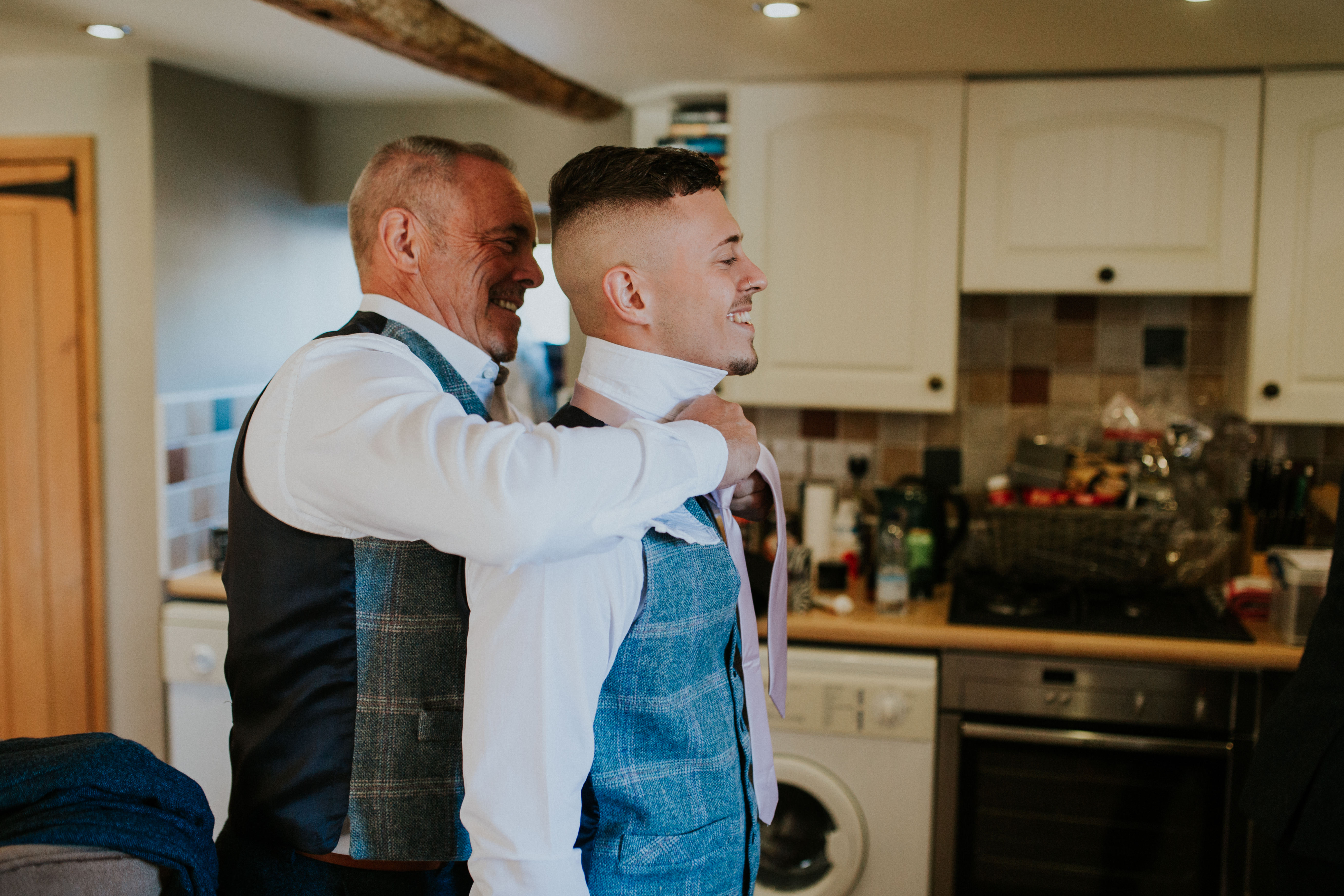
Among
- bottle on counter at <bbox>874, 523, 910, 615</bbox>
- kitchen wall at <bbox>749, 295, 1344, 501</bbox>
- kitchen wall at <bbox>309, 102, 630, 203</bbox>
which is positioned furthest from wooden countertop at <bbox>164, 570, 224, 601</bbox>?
bottle on counter at <bbox>874, 523, 910, 615</bbox>

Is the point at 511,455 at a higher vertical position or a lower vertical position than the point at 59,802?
Result: higher

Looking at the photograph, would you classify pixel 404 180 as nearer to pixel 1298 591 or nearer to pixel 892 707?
pixel 892 707

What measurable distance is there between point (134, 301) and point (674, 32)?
1539 mm

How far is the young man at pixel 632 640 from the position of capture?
909 mm

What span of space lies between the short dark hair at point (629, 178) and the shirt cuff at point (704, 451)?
252mm

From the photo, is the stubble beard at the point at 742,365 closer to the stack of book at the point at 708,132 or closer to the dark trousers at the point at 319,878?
the dark trousers at the point at 319,878

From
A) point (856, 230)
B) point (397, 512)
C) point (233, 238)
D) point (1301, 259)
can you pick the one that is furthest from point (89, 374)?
point (1301, 259)

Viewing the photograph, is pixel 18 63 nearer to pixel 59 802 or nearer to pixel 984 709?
pixel 59 802

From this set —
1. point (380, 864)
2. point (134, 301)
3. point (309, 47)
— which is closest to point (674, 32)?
point (309, 47)

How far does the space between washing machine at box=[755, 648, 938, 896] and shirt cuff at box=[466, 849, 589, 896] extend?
1.53 meters

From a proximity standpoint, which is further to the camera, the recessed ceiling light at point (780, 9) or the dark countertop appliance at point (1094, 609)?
the dark countertop appliance at point (1094, 609)

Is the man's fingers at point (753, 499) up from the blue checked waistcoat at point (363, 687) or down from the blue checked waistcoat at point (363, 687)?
up

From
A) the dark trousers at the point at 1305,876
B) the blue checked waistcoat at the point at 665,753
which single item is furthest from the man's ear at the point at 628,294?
the dark trousers at the point at 1305,876

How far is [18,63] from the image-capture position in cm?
268
